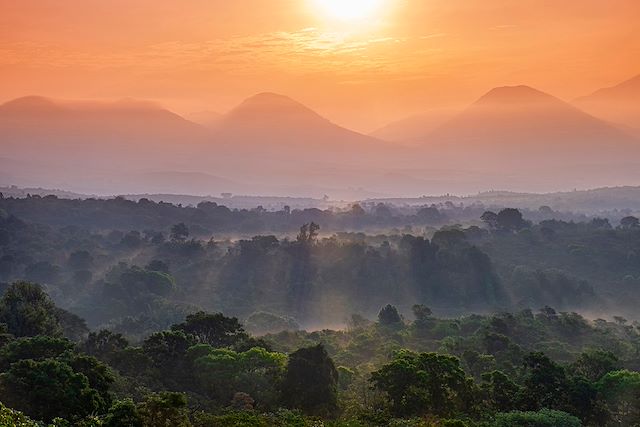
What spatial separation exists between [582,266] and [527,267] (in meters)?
10.9

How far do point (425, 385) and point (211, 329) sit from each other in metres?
16.1

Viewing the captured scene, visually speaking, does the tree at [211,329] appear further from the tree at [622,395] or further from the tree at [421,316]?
the tree at [421,316]

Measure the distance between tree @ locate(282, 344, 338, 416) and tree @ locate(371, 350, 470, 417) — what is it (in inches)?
104

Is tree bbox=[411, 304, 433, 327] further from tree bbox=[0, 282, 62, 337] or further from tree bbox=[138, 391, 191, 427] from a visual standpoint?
tree bbox=[138, 391, 191, 427]

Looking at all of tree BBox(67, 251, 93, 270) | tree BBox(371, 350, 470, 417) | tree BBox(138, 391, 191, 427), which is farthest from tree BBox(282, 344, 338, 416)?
tree BBox(67, 251, 93, 270)

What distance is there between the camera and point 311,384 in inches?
1161

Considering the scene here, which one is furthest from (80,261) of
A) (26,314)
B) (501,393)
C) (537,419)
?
(537,419)

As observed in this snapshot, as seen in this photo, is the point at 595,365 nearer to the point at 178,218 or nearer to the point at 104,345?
the point at 104,345

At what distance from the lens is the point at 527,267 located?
92.7 meters

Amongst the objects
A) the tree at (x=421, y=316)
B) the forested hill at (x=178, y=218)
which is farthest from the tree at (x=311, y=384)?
the forested hill at (x=178, y=218)

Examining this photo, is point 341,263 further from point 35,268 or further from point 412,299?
point 35,268

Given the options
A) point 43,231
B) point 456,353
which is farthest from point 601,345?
point 43,231

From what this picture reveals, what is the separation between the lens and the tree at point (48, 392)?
73.5ft

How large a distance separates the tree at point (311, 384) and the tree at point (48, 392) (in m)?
9.64
